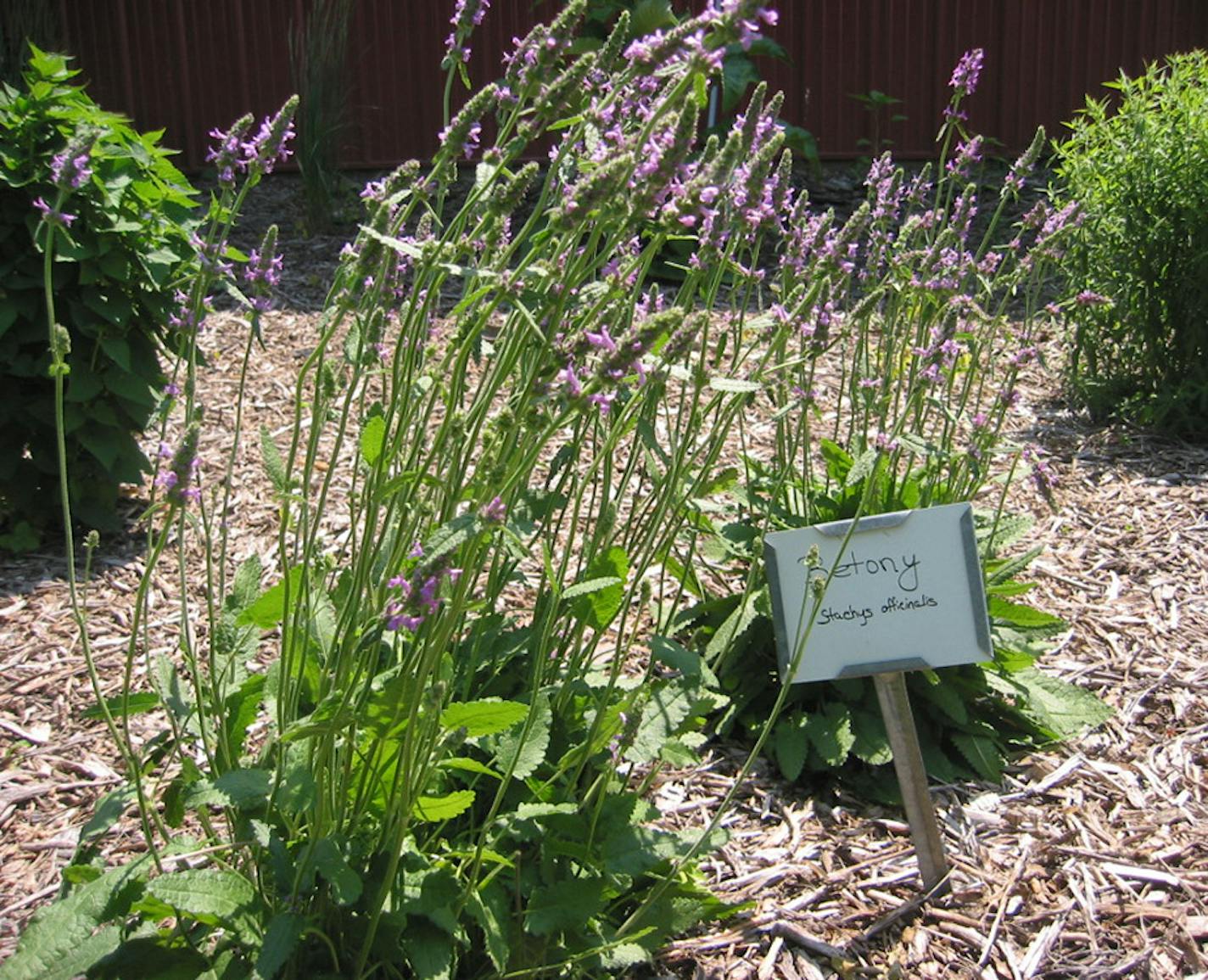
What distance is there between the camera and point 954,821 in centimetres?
270

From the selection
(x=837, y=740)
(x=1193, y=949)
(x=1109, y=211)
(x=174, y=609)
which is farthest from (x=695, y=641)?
(x=1109, y=211)

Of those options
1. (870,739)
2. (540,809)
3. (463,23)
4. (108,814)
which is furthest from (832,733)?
(463,23)

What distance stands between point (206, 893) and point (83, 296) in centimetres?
244

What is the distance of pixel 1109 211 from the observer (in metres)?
5.30

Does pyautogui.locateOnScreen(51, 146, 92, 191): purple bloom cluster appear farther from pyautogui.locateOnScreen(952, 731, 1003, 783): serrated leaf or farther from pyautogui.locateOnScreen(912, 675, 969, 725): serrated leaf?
pyautogui.locateOnScreen(952, 731, 1003, 783): serrated leaf

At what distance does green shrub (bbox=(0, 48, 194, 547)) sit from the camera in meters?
3.56

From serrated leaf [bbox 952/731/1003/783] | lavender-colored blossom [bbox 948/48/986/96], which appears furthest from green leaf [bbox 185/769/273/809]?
lavender-colored blossom [bbox 948/48/986/96]

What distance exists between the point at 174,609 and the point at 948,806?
2088 millimetres

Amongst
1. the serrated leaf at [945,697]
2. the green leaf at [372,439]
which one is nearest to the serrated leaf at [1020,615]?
the serrated leaf at [945,697]

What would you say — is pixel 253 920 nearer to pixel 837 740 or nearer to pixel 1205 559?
pixel 837 740

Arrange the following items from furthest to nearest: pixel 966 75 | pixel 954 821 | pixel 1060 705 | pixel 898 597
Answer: pixel 966 75 < pixel 1060 705 < pixel 954 821 < pixel 898 597

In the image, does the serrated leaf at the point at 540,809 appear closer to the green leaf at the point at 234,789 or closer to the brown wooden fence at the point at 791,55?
the green leaf at the point at 234,789

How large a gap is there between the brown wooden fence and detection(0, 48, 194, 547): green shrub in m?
6.26

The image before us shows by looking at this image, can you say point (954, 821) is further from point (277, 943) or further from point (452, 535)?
point (452, 535)
